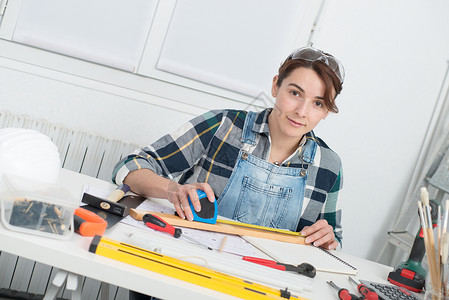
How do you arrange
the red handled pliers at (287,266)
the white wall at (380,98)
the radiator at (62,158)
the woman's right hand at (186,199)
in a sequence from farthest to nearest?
the white wall at (380,98)
the radiator at (62,158)
the woman's right hand at (186,199)
the red handled pliers at (287,266)

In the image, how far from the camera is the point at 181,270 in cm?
87

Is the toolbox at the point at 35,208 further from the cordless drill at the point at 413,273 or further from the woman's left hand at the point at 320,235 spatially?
the cordless drill at the point at 413,273

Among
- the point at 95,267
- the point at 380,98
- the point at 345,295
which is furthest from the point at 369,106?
the point at 95,267

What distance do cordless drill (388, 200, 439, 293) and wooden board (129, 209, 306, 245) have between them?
0.91 feet

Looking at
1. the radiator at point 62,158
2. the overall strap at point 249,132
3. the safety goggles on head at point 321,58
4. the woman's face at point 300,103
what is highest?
the safety goggles on head at point 321,58

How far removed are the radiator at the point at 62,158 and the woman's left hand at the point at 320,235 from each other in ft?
3.59

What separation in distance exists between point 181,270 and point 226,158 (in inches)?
35.0

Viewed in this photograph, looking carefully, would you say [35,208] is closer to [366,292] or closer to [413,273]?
[366,292]

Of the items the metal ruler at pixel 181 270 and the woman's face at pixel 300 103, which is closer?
the metal ruler at pixel 181 270

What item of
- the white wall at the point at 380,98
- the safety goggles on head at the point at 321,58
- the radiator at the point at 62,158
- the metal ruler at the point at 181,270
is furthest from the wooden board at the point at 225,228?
the white wall at the point at 380,98

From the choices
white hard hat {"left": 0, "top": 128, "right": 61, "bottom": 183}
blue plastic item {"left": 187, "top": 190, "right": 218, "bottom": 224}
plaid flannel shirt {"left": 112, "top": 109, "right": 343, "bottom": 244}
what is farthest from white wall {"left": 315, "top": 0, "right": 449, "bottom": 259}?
white hard hat {"left": 0, "top": 128, "right": 61, "bottom": 183}

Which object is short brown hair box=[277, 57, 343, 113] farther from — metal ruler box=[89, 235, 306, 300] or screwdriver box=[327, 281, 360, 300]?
metal ruler box=[89, 235, 306, 300]

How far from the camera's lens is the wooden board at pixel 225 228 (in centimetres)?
119

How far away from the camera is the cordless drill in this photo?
133 cm
